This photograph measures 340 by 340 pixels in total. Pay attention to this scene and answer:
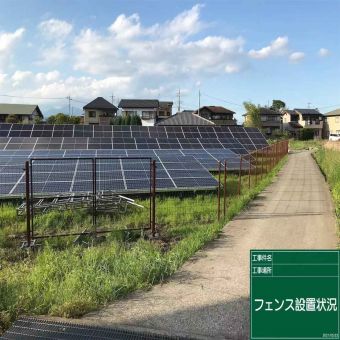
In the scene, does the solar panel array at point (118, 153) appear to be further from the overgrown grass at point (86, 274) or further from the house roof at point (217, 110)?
the house roof at point (217, 110)

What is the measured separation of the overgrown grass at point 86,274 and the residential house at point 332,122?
76502 millimetres

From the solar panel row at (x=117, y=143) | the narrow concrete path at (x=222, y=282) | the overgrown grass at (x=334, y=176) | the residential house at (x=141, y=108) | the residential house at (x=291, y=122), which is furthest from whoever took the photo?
the residential house at (x=291, y=122)

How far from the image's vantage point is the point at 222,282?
6.16m

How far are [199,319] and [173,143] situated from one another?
83.8 feet

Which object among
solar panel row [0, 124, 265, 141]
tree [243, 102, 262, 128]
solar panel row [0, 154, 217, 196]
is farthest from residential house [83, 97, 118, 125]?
solar panel row [0, 154, 217, 196]

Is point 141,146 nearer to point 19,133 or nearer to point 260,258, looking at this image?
point 19,133

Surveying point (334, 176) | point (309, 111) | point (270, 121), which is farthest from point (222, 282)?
point (309, 111)

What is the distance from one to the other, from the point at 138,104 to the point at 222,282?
74.2 m

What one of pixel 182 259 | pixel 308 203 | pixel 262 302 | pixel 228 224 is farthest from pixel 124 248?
pixel 308 203

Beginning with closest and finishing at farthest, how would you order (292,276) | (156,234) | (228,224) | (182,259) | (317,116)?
(292,276), (182,259), (156,234), (228,224), (317,116)

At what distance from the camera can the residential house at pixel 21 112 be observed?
2965 inches

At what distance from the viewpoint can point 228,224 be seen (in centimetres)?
1014

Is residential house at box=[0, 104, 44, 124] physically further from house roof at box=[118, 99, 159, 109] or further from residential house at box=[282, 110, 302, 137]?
residential house at box=[282, 110, 302, 137]

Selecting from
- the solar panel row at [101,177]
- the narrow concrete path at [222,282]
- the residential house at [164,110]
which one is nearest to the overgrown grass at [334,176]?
the narrow concrete path at [222,282]
